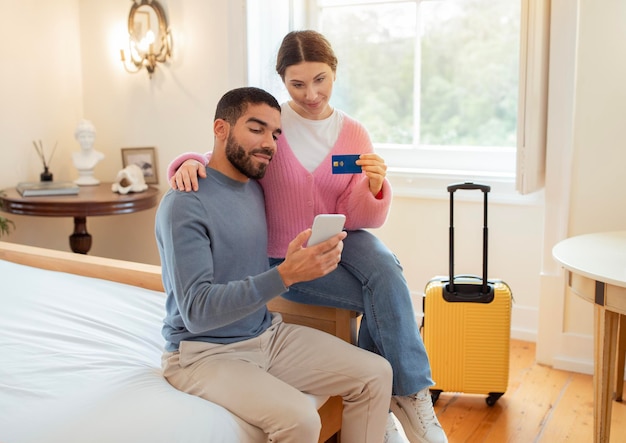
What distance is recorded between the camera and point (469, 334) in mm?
2666

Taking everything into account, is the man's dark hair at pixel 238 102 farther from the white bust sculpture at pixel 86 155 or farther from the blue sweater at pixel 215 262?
the white bust sculpture at pixel 86 155

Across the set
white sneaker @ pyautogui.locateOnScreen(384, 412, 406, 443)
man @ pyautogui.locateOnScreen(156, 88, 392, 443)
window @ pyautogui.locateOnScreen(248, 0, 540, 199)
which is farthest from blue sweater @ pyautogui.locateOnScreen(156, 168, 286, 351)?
window @ pyautogui.locateOnScreen(248, 0, 540, 199)

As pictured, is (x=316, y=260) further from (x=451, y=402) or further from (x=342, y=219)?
(x=451, y=402)

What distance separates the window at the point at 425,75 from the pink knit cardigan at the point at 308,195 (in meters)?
1.35

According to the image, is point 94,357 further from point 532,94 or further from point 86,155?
point 86,155

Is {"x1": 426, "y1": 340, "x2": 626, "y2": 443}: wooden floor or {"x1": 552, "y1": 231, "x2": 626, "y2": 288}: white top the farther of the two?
{"x1": 426, "y1": 340, "x2": 626, "y2": 443}: wooden floor

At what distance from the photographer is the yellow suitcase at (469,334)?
265 centimetres

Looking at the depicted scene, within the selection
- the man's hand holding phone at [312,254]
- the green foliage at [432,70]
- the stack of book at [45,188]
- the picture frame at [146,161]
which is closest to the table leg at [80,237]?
the stack of book at [45,188]

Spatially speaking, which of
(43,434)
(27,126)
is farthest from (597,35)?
(27,126)

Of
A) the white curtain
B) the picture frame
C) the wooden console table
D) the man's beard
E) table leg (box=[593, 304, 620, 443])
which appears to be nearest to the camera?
the man's beard

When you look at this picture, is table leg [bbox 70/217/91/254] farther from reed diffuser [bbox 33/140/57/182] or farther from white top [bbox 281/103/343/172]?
white top [bbox 281/103/343/172]

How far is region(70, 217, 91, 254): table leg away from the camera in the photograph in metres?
3.60

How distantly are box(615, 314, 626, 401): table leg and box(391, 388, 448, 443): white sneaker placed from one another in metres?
1.11

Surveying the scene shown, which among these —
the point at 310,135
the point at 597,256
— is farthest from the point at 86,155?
the point at 597,256
